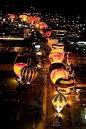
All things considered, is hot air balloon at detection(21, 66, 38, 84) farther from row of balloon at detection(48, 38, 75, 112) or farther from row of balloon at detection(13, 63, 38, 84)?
row of balloon at detection(48, 38, 75, 112)

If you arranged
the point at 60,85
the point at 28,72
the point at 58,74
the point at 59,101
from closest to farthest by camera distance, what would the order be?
the point at 59,101, the point at 60,85, the point at 58,74, the point at 28,72

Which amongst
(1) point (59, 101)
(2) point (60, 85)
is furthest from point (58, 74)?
(1) point (59, 101)

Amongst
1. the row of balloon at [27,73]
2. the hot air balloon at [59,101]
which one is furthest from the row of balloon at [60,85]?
the row of balloon at [27,73]

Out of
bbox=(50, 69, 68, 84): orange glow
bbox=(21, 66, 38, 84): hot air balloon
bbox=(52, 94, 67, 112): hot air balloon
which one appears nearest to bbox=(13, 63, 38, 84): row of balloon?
bbox=(21, 66, 38, 84): hot air balloon

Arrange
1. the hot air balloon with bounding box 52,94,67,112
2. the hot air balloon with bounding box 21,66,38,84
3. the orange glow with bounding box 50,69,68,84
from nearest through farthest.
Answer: the hot air balloon with bounding box 52,94,67,112, the orange glow with bounding box 50,69,68,84, the hot air balloon with bounding box 21,66,38,84

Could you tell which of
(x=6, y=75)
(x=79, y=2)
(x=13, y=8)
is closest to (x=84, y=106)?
(x=6, y=75)

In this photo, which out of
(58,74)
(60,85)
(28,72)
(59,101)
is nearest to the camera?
(59,101)

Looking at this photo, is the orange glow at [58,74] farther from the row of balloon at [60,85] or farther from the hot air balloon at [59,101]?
the hot air balloon at [59,101]

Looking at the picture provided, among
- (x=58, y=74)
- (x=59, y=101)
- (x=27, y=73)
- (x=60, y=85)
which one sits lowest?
(x=59, y=101)

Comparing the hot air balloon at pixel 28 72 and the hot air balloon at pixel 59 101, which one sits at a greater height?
the hot air balloon at pixel 28 72

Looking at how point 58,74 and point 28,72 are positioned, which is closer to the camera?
point 58,74

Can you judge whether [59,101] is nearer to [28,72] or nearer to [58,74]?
[58,74]
